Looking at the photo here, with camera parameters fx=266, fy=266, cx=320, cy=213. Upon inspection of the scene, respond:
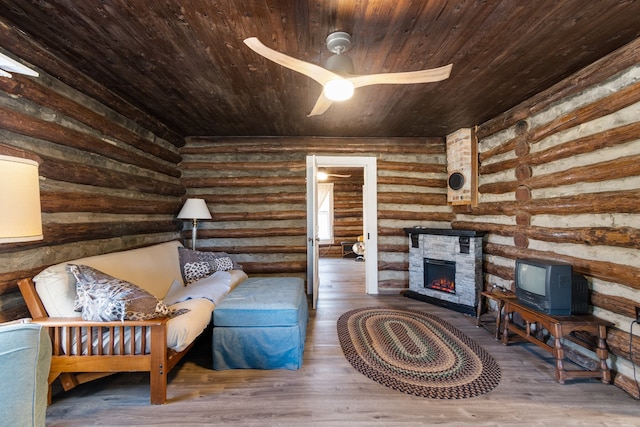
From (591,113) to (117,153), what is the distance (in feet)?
15.7

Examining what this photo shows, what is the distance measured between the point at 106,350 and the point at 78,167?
Result: 66.4 inches

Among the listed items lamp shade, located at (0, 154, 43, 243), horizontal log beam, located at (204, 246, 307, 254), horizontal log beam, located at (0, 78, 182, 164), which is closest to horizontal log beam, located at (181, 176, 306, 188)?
horizontal log beam, located at (0, 78, 182, 164)

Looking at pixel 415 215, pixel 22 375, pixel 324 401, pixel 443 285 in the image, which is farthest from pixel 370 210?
pixel 22 375

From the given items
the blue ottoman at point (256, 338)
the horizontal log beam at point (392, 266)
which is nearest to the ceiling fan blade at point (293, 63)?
the blue ottoman at point (256, 338)

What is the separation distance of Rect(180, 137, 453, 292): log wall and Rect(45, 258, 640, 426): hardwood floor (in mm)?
2176

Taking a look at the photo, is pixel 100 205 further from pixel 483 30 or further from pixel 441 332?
pixel 441 332

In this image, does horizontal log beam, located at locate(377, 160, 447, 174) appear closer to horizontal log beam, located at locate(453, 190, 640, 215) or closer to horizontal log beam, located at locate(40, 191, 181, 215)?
horizontal log beam, located at locate(453, 190, 640, 215)

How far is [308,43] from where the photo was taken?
2.06m

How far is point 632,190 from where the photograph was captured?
209 cm

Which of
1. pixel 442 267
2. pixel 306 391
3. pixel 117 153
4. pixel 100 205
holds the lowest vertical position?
pixel 306 391

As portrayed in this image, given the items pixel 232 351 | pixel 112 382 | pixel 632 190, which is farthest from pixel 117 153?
pixel 632 190

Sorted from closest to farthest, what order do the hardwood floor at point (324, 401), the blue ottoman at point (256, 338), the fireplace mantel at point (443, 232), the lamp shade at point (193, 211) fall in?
the hardwood floor at point (324, 401) < the blue ottoman at point (256, 338) < the fireplace mantel at point (443, 232) < the lamp shade at point (193, 211)

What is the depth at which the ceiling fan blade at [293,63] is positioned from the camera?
1699 mm

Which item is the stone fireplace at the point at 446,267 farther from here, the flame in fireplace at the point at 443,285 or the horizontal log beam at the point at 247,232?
the horizontal log beam at the point at 247,232
